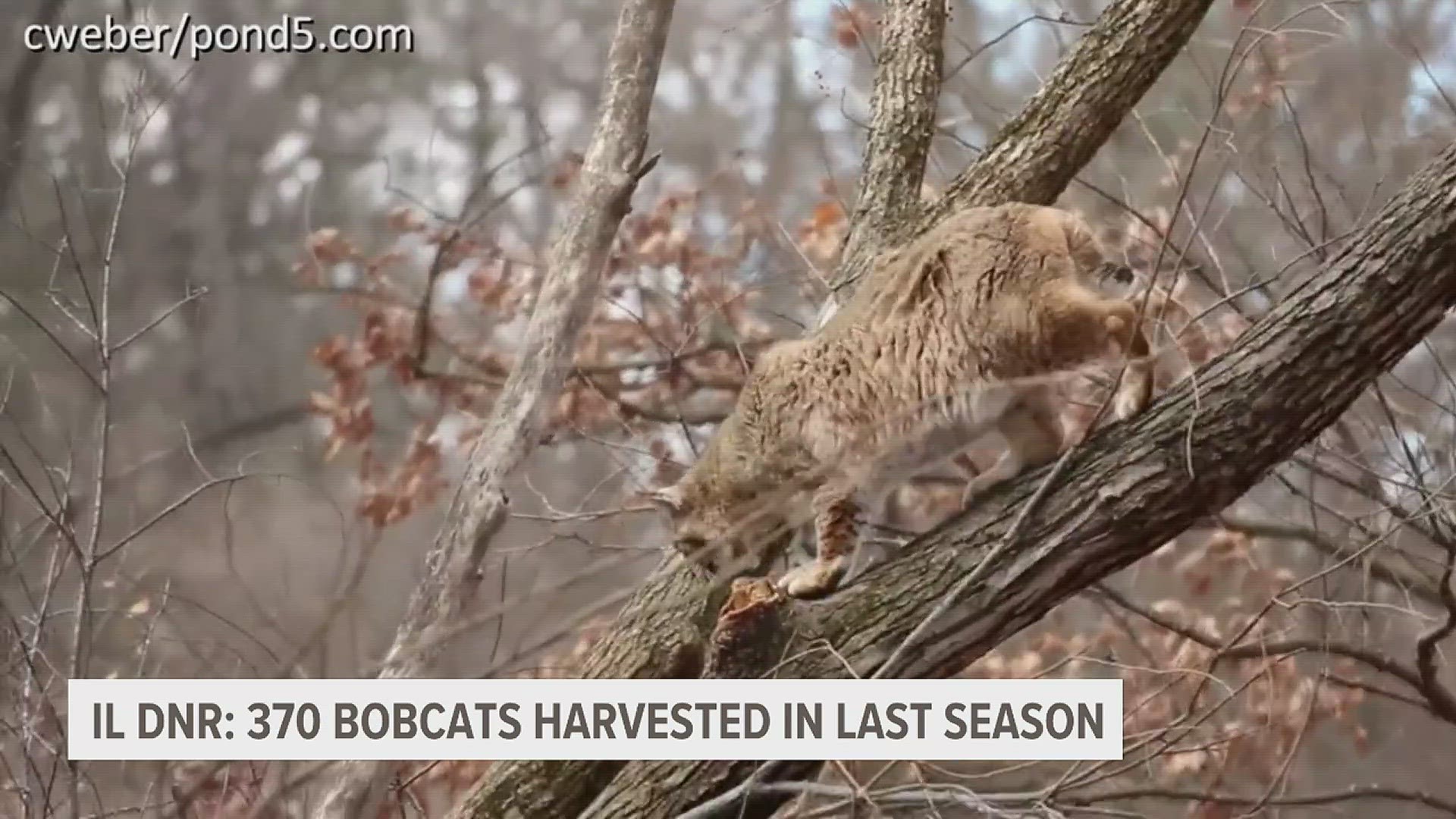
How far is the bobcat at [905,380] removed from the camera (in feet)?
4.17

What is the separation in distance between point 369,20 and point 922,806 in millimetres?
1116

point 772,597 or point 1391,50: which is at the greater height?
point 1391,50

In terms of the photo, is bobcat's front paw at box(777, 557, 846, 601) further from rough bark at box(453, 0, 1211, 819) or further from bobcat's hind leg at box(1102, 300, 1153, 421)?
bobcat's hind leg at box(1102, 300, 1153, 421)

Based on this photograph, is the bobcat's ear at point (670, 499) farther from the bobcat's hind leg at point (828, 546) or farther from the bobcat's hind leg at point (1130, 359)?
the bobcat's hind leg at point (1130, 359)

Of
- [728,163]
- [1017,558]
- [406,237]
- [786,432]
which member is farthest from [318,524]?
[1017,558]

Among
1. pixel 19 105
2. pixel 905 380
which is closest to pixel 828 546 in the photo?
pixel 905 380

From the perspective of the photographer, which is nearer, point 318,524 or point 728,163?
point 318,524

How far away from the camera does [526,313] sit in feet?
5.28

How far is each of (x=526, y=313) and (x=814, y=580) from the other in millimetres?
521

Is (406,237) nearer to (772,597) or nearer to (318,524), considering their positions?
(318,524)

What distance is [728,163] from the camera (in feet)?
5.62

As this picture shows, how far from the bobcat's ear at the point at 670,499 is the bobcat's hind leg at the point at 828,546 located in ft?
0.54

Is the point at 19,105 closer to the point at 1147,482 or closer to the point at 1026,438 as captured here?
the point at 1026,438

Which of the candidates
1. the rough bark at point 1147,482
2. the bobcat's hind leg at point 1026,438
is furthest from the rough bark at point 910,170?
the bobcat's hind leg at point 1026,438
